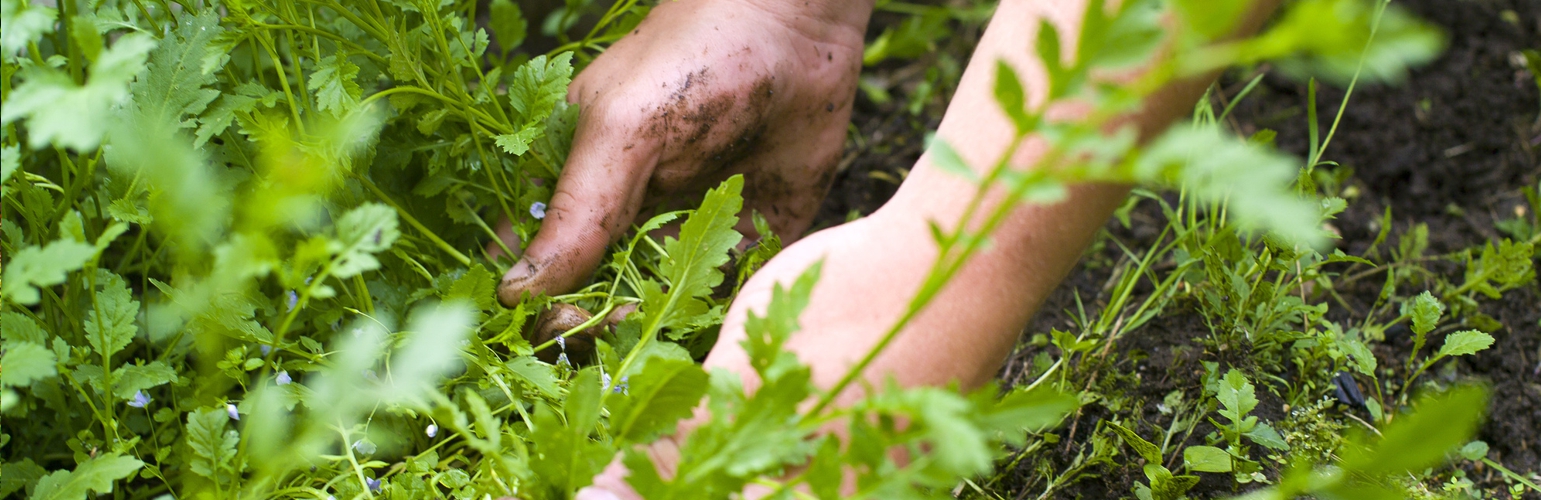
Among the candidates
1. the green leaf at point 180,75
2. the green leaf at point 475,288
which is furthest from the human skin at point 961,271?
the green leaf at point 180,75

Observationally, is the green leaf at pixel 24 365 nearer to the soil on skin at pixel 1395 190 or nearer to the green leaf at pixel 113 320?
the green leaf at pixel 113 320

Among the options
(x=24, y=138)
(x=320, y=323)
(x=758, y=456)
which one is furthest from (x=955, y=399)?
(x=24, y=138)

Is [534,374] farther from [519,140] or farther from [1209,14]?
[1209,14]

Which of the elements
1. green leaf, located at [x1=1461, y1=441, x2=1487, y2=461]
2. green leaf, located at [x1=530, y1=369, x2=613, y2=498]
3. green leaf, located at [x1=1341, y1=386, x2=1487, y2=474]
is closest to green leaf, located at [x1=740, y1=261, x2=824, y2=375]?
green leaf, located at [x1=530, y1=369, x2=613, y2=498]

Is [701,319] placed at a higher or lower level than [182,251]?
lower

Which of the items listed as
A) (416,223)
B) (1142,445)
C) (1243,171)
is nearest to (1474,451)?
(1142,445)

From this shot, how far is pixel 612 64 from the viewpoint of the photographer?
1.51 metres

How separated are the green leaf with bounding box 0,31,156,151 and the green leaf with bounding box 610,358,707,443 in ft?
1.49

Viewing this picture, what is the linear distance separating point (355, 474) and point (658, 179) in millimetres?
615

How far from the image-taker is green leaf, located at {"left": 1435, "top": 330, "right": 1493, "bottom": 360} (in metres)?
1.24

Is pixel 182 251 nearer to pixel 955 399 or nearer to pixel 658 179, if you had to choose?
pixel 955 399

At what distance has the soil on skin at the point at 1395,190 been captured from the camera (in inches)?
56.2

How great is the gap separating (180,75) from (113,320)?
301mm

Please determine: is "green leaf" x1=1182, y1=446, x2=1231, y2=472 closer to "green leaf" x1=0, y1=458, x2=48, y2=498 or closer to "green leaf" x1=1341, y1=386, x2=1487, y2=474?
"green leaf" x1=1341, y1=386, x2=1487, y2=474
